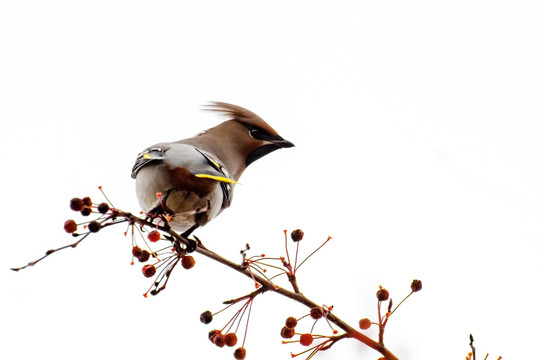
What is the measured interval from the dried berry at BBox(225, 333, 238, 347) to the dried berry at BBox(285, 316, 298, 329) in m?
0.16

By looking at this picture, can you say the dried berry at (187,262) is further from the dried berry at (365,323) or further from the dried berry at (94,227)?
the dried berry at (365,323)

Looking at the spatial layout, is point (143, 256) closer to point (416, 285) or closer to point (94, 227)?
point (94, 227)

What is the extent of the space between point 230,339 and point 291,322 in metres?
0.18

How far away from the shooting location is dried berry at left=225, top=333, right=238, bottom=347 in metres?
1.78

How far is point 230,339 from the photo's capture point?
179 centimetres

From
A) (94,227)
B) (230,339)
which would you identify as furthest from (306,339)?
(94,227)

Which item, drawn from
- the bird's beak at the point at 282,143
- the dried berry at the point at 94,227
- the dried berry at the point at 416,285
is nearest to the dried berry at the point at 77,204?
the dried berry at the point at 94,227

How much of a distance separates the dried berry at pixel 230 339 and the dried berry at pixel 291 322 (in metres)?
0.16

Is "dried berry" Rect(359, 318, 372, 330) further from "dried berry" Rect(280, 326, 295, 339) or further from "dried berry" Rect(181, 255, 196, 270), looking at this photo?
"dried berry" Rect(181, 255, 196, 270)

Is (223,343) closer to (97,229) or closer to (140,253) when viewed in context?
(140,253)

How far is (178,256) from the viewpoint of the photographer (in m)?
1.87

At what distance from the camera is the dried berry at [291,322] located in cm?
178

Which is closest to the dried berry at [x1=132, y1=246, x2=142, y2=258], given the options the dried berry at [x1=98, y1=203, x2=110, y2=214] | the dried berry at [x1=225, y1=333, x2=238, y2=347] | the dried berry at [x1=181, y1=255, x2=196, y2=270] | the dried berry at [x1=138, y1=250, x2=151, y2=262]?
the dried berry at [x1=138, y1=250, x2=151, y2=262]

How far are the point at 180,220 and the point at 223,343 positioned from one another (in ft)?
3.62
